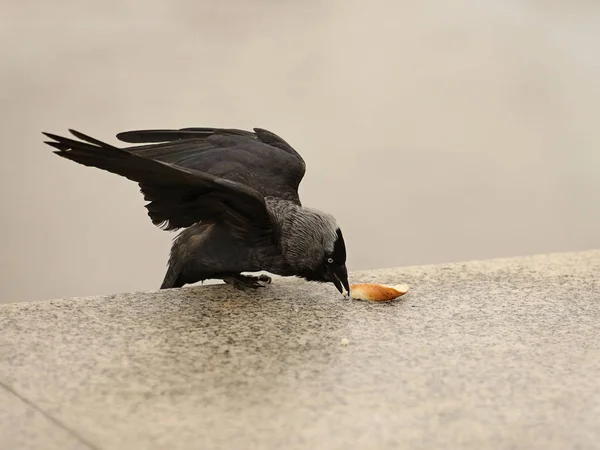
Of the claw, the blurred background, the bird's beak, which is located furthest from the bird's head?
the blurred background

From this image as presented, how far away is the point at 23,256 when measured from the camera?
151 inches

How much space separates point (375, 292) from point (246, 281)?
1.28 feet

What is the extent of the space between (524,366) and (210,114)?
262 centimetres

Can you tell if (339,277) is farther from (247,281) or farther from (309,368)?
(309,368)

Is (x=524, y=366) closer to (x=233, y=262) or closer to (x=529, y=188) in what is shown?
(x=233, y=262)

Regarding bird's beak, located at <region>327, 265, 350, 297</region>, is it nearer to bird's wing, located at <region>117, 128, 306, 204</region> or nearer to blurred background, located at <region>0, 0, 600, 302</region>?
bird's wing, located at <region>117, 128, 306, 204</region>

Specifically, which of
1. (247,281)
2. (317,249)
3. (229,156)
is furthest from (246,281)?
(229,156)

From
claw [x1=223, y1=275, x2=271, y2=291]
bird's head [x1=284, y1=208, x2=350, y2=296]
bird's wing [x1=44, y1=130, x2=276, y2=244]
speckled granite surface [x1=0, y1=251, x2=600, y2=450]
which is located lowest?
speckled granite surface [x1=0, y1=251, x2=600, y2=450]

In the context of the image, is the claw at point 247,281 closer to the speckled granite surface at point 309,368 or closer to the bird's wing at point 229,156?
the speckled granite surface at point 309,368

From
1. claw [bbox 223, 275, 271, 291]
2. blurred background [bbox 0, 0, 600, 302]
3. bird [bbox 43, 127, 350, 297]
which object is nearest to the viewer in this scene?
bird [bbox 43, 127, 350, 297]

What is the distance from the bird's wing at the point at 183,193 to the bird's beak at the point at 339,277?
0.19 meters

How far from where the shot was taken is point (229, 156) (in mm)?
2396

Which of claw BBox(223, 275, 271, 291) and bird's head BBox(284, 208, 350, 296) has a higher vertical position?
bird's head BBox(284, 208, 350, 296)

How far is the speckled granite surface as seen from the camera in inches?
51.5
